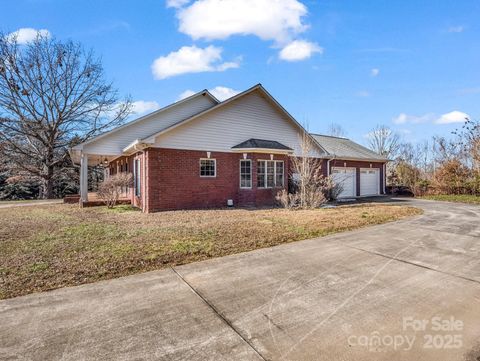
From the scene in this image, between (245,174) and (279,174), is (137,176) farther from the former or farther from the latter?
(279,174)

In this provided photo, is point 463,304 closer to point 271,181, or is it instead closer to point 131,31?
point 271,181

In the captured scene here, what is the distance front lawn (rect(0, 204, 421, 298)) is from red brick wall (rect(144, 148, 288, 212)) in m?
1.60

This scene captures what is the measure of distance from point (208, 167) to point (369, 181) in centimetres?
1455

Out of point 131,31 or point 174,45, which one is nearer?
point 131,31

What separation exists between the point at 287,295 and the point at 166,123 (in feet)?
48.2

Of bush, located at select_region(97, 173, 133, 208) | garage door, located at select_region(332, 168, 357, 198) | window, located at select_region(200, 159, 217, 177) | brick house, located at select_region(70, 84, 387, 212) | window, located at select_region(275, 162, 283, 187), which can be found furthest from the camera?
garage door, located at select_region(332, 168, 357, 198)

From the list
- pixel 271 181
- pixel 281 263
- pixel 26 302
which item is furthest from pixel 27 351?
pixel 271 181

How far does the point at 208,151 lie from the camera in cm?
1362

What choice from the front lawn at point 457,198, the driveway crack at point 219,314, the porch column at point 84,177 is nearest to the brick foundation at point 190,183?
the porch column at point 84,177

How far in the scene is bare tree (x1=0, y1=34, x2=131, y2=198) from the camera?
22641mm

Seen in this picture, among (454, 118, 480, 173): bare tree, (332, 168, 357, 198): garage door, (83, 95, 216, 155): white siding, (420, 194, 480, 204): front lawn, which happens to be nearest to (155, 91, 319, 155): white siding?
(83, 95, 216, 155): white siding

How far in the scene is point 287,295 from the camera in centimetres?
396

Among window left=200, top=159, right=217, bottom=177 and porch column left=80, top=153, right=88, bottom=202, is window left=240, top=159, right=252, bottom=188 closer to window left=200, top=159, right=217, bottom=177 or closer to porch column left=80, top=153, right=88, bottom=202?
window left=200, top=159, right=217, bottom=177

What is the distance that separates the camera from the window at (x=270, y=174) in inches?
578
